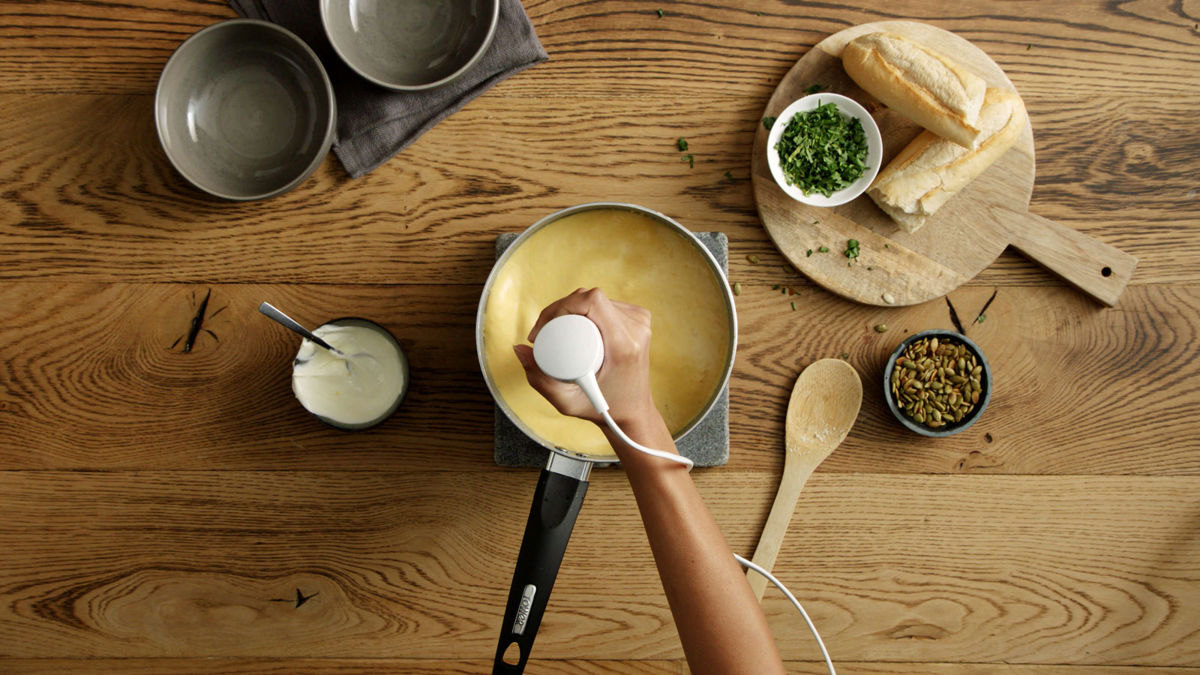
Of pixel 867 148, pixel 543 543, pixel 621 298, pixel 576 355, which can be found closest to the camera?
pixel 576 355

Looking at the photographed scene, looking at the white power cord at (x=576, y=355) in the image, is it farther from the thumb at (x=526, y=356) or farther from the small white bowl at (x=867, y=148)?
the small white bowl at (x=867, y=148)

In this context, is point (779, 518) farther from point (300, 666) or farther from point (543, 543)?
point (300, 666)

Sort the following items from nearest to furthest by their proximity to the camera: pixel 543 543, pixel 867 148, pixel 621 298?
1. pixel 543 543
2. pixel 621 298
3. pixel 867 148

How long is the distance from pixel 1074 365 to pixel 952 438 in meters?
0.20

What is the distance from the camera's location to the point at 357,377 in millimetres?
990

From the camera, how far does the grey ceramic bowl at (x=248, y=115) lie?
3.23 feet

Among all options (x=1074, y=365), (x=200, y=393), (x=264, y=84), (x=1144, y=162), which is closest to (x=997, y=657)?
(x=1074, y=365)

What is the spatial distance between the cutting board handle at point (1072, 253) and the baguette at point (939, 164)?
10cm

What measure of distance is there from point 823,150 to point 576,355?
512 millimetres

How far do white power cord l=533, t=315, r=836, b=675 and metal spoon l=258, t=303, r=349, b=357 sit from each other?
0.35m

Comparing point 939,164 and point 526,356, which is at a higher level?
point 939,164

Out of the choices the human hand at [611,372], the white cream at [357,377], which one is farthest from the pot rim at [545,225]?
the white cream at [357,377]

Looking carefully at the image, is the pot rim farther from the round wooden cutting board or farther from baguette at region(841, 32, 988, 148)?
baguette at region(841, 32, 988, 148)

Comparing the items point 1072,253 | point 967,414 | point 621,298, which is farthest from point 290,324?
point 1072,253
